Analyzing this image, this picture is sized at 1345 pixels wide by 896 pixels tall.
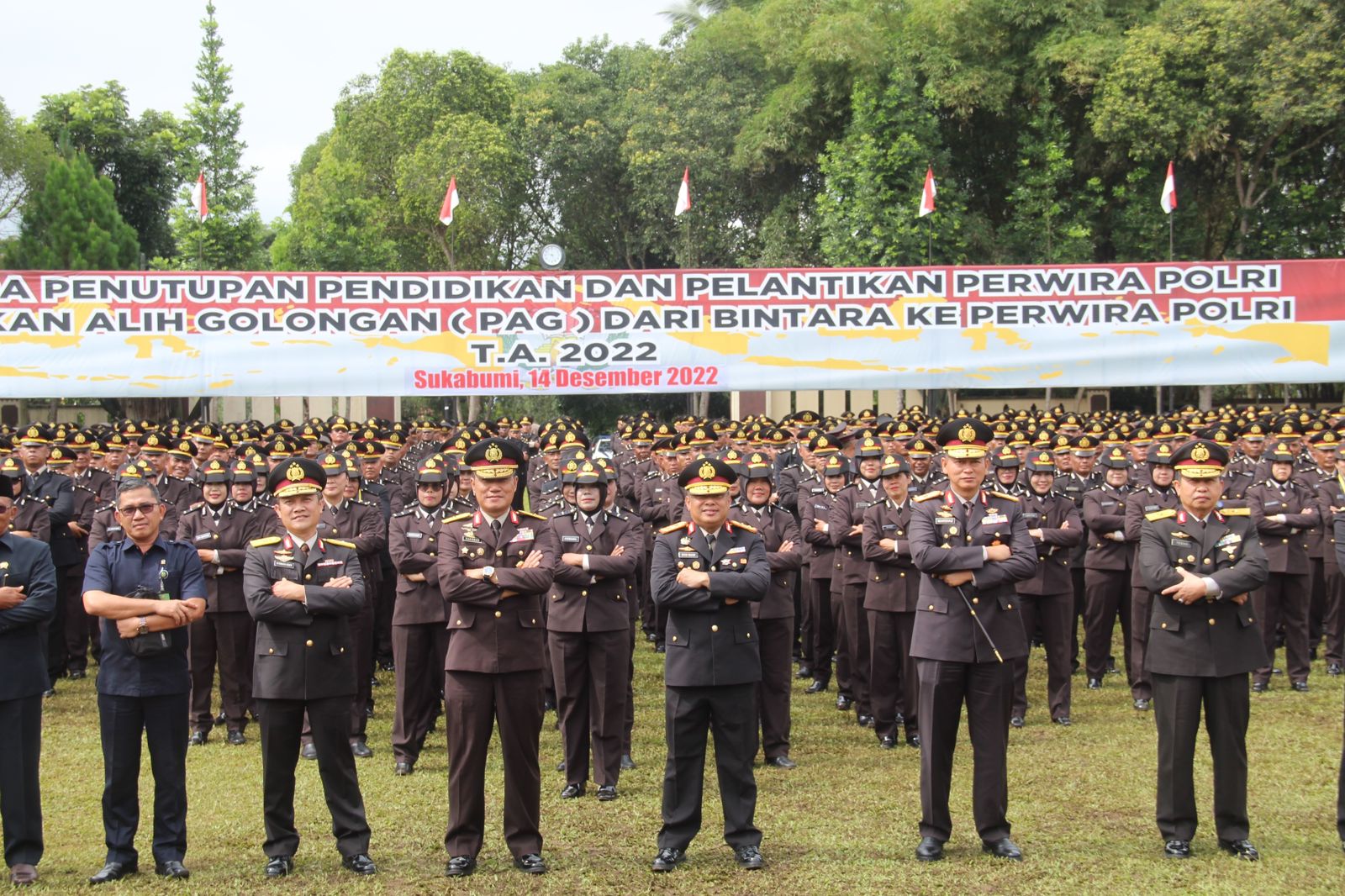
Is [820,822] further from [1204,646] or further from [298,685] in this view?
[298,685]

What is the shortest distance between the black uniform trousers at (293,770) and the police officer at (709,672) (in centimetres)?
160

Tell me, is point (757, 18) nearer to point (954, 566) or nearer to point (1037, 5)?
point (1037, 5)

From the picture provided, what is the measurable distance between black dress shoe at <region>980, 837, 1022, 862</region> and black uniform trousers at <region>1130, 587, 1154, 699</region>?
13.5 feet

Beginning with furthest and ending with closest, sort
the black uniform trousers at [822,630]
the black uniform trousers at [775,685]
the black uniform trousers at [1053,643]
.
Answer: the black uniform trousers at [822,630]
the black uniform trousers at [1053,643]
the black uniform trousers at [775,685]

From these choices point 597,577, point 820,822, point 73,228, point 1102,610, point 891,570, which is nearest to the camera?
point 820,822

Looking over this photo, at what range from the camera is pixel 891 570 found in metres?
9.29

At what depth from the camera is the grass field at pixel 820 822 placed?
20.6 ft

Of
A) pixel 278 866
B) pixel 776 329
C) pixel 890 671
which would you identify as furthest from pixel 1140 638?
→ pixel 776 329

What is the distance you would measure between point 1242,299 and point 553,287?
8935 mm

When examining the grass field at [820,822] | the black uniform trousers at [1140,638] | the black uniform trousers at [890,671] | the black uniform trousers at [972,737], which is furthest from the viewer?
the black uniform trousers at [1140,638]

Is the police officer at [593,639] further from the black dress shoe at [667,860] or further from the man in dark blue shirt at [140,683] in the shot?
the man in dark blue shirt at [140,683]

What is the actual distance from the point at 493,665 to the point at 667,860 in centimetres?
134

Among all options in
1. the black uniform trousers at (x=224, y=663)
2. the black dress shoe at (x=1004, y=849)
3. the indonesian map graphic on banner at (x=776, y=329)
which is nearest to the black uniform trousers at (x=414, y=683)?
the black uniform trousers at (x=224, y=663)

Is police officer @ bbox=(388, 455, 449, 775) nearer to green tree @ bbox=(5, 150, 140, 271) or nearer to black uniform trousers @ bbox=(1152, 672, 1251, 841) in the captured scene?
black uniform trousers @ bbox=(1152, 672, 1251, 841)
